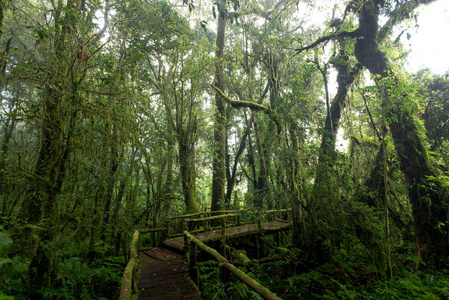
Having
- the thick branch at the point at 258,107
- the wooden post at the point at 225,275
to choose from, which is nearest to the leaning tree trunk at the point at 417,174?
the thick branch at the point at 258,107

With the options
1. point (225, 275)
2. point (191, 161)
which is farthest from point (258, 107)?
point (225, 275)

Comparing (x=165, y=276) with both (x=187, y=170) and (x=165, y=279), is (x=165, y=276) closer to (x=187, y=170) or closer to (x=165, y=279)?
(x=165, y=279)

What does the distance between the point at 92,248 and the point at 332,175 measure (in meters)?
8.47

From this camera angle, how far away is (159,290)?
5.25m

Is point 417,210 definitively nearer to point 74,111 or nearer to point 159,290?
point 159,290

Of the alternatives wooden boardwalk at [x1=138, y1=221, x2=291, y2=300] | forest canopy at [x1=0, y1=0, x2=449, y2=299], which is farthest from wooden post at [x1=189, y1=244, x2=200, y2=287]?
forest canopy at [x1=0, y1=0, x2=449, y2=299]

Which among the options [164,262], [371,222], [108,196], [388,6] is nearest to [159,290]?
[164,262]

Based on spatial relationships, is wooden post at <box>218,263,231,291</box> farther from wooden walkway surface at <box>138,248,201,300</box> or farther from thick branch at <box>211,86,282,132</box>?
thick branch at <box>211,86,282,132</box>

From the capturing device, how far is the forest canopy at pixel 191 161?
4.88 metres

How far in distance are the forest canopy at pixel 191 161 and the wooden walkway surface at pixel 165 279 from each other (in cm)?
102

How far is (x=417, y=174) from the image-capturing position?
28.5 feet

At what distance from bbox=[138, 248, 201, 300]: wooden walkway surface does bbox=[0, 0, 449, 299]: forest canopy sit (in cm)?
102

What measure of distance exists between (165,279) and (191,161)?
21.5ft

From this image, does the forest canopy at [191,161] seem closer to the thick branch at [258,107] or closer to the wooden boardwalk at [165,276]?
the thick branch at [258,107]
